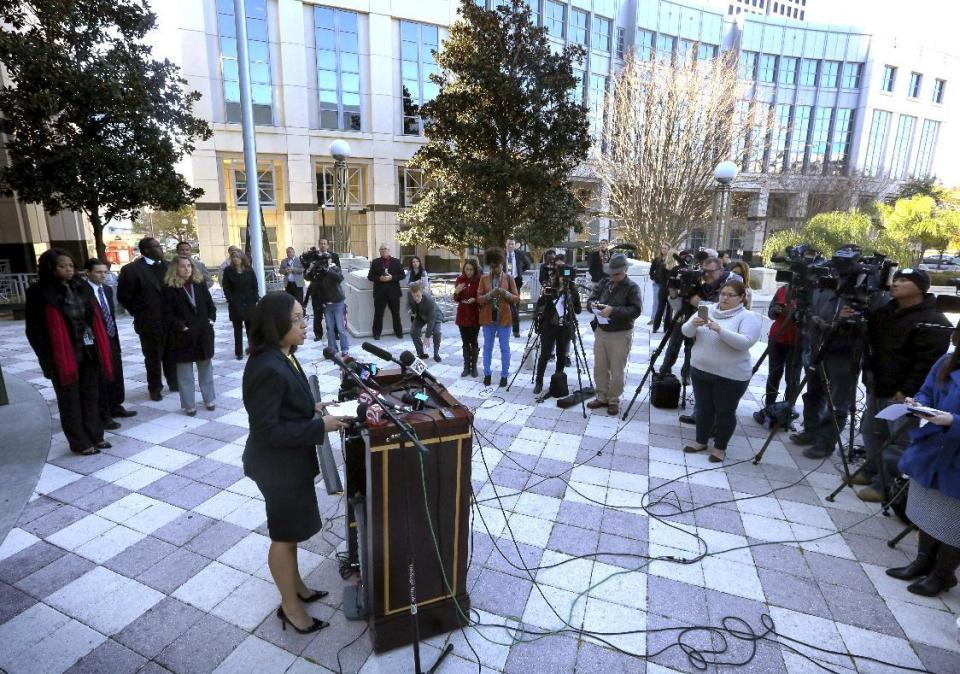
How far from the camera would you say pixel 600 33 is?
95.5 feet

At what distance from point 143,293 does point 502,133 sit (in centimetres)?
919

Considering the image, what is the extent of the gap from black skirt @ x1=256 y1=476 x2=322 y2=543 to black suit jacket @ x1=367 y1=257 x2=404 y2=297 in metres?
6.88

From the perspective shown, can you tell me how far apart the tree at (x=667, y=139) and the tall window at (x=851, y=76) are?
94.9ft

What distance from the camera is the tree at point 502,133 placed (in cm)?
1198

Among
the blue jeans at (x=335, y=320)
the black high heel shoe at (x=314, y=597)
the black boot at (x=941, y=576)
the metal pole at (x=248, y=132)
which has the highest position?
the metal pole at (x=248, y=132)

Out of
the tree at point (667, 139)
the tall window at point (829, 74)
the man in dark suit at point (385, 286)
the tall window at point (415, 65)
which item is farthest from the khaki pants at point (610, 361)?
the tall window at point (829, 74)

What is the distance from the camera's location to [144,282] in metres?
5.77

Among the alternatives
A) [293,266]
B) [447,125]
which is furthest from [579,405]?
[447,125]

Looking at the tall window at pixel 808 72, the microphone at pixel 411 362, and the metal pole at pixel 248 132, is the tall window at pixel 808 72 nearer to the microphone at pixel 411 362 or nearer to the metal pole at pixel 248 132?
the metal pole at pixel 248 132

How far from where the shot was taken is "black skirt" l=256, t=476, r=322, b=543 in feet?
7.91

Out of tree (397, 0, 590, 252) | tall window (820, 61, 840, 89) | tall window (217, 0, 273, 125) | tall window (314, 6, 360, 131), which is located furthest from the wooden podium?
tall window (820, 61, 840, 89)

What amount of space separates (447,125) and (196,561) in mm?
11411

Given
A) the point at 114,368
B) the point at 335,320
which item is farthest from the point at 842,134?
the point at 114,368

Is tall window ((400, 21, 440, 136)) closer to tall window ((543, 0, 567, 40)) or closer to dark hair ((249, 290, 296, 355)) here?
tall window ((543, 0, 567, 40))
